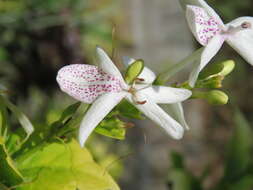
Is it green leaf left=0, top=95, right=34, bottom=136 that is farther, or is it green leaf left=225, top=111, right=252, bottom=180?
green leaf left=225, top=111, right=252, bottom=180

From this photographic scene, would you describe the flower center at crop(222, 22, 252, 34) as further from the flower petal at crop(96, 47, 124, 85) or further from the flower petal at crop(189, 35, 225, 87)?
the flower petal at crop(96, 47, 124, 85)

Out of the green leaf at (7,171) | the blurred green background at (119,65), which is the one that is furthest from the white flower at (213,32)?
the green leaf at (7,171)

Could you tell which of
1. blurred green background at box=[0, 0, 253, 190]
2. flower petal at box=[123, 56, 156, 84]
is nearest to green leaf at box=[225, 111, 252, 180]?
blurred green background at box=[0, 0, 253, 190]

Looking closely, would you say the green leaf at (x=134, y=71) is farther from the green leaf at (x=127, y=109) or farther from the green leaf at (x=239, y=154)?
the green leaf at (x=239, y=154)

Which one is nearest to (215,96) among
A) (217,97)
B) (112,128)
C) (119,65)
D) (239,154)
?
(217,97)

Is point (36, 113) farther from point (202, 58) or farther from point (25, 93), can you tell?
point (202, 58)
